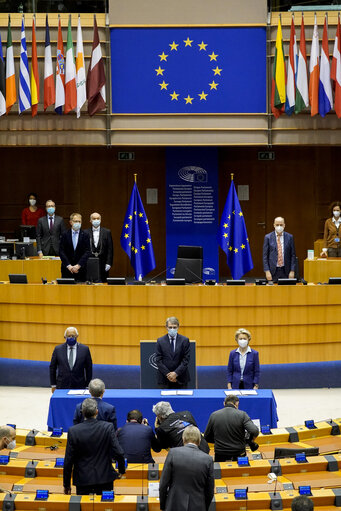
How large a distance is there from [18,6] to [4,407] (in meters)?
8.82

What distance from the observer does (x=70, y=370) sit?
33.9ft

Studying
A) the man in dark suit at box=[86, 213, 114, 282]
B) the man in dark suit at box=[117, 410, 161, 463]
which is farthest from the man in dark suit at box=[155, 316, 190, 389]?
the man in dark suit at box=[86, 213, 114, 282]

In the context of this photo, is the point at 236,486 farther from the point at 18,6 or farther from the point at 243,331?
the point at 18,6

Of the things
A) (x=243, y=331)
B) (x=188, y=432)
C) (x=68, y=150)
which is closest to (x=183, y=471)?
(x=188, y=432)

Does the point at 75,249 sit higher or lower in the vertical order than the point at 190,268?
higher

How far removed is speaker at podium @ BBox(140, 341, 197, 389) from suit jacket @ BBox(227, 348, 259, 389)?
2.24ft

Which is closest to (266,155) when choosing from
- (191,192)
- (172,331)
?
(191,192)

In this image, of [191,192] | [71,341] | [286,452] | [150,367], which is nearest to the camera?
[286,452]

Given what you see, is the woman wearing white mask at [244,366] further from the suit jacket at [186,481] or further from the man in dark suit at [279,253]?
the suit jacket at [186,481]

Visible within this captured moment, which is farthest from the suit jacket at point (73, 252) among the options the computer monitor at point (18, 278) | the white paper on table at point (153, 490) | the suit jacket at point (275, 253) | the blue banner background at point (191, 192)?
the white paper on table at point (153, 490)

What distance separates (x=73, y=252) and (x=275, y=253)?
3.00 m

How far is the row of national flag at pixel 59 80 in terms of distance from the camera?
1664 cm

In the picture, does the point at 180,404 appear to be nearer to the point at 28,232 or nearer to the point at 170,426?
the point at 170,426

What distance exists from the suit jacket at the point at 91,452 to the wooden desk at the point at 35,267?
8018 millimetres
